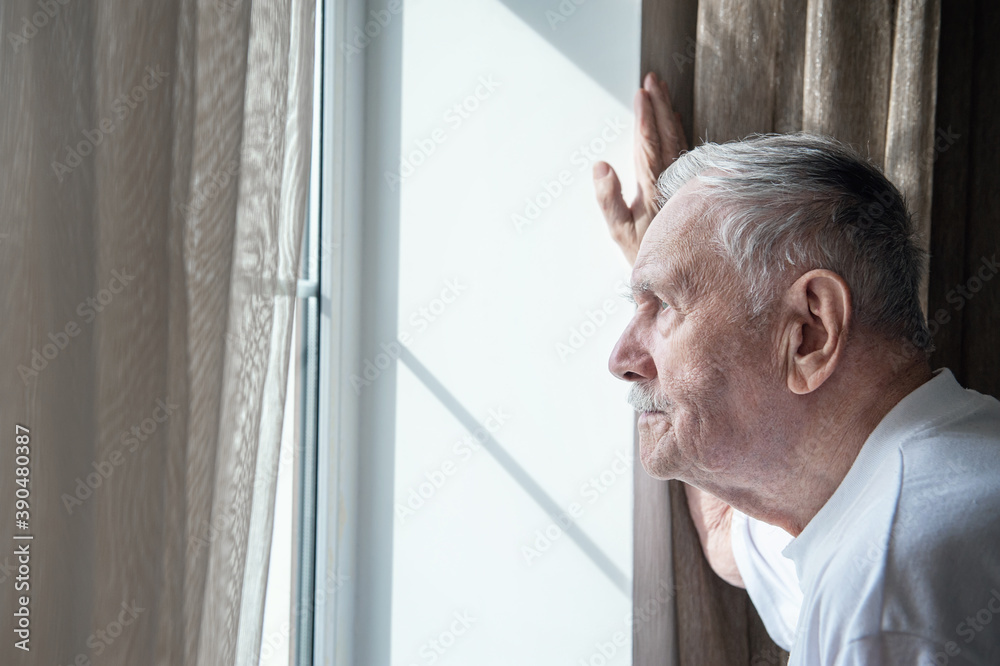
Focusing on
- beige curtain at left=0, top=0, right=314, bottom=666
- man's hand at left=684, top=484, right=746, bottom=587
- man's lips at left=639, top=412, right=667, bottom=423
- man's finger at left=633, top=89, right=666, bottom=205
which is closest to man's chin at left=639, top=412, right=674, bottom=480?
man's lips at left=639, top=412, right=667, bottom=423

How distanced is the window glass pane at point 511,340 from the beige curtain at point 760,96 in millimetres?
61

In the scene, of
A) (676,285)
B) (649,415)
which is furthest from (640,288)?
(649,415)

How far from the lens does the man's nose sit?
100 centimetres

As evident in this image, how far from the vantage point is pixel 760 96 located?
1.19m

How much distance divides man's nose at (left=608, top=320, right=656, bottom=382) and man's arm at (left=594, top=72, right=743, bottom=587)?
0.21 m

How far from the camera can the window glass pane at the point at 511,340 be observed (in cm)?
122

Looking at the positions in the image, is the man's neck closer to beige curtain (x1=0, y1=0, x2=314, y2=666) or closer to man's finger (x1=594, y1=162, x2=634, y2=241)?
man's finger (x1=594, y1=162, x2=634, y2=241)

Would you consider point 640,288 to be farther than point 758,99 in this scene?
No

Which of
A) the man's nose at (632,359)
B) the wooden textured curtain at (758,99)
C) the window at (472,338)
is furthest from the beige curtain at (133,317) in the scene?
the wooden textured curtain at (758,99)

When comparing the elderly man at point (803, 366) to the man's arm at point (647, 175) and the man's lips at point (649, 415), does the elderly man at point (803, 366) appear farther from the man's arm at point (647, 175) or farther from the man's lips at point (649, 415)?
the man's arm at point (647, 175)

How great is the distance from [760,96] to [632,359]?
53 cm

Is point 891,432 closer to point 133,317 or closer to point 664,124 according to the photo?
point 664,124

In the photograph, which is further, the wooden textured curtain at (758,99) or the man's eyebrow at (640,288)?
the wooden textured curtain at (758,99)

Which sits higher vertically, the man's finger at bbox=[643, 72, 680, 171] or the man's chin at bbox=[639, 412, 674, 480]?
the man's finger at bbox=[643, 72, 680, 171]
